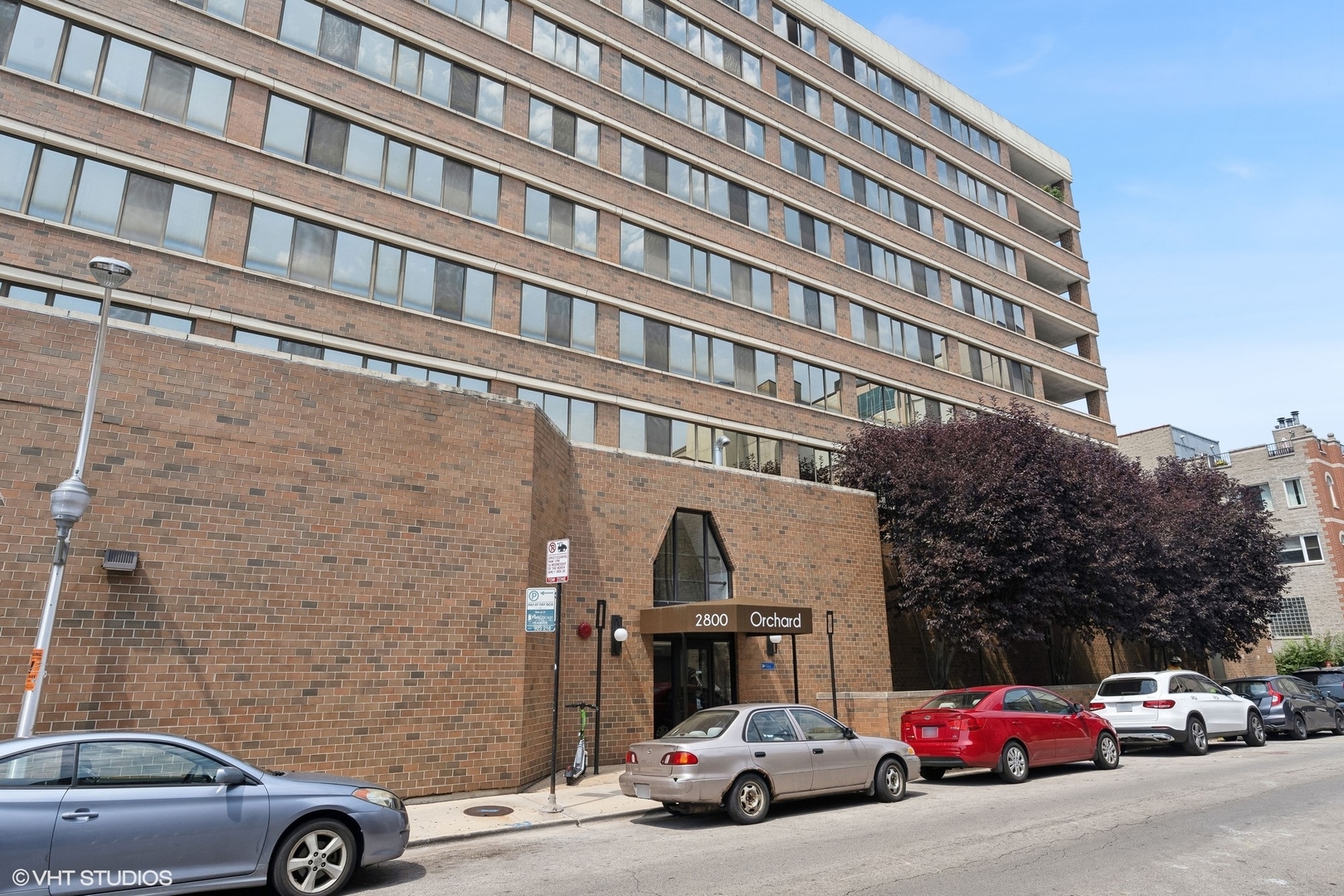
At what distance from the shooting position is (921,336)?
110 ft

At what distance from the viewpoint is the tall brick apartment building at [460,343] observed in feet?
34.9

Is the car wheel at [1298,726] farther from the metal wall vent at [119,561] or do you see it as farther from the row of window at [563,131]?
the row of window at [563,131]

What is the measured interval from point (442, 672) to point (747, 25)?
2755cm

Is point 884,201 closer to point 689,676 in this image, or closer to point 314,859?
point 689,676

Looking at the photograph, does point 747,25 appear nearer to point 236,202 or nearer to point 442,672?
point 236,202

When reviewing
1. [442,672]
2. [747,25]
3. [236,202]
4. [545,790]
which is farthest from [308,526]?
[747,25]

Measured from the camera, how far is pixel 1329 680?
22.6 m

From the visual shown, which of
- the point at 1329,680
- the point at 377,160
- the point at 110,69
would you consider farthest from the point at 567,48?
the point at 1329,680

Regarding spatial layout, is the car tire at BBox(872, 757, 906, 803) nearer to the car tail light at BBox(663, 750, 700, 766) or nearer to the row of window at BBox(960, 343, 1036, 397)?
the car tail light at BBox(663, 750, 700, 766)

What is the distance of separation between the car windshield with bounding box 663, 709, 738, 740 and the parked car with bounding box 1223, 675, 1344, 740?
14958 millimetres

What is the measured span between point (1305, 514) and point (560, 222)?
43.8 metres

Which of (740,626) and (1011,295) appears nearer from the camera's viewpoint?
(740,626)

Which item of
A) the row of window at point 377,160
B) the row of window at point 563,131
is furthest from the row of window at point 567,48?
the row of window at point 377,160

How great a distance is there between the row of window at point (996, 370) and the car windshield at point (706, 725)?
27.6 m
